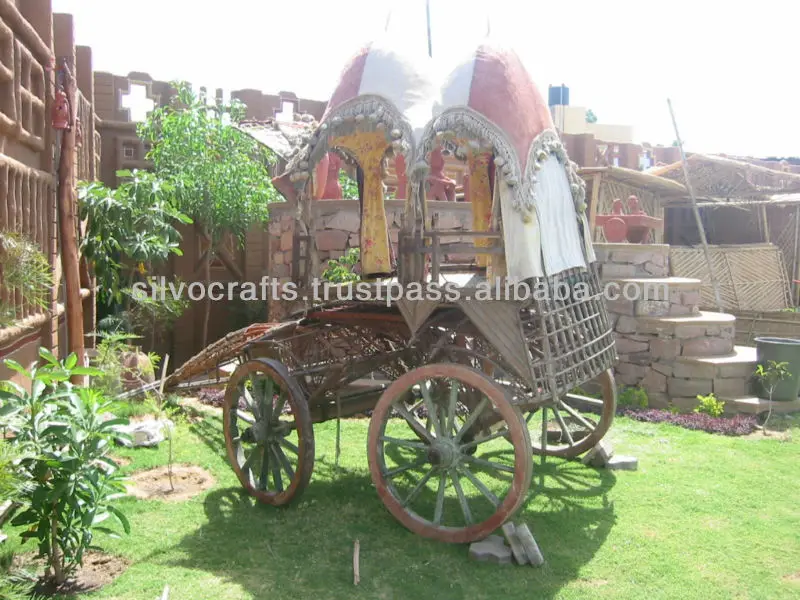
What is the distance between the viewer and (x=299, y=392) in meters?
4.64

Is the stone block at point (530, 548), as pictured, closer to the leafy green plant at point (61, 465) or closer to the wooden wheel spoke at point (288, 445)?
the wooden wheel spoke at point (288, 445)

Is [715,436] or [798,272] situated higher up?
[798,272]

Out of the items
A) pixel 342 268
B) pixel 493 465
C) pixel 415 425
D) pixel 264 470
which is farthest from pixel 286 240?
pixel 493 465

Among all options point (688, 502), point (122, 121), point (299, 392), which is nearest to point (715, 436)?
point (688, 502)

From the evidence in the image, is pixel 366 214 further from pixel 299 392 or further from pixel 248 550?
pixel 248 550

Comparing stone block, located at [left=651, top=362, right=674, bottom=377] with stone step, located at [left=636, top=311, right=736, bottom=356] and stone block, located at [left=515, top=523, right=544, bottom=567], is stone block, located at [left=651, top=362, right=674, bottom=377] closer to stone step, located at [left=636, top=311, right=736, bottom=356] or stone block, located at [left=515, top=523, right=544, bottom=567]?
stone step, located at [left=636, top=311, right=736, bottom=356]

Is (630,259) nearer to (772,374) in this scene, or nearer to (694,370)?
(694,370)

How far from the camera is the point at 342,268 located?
8414 mm

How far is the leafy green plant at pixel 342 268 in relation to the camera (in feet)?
27.5

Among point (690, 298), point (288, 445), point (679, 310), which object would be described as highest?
point (690, 298)

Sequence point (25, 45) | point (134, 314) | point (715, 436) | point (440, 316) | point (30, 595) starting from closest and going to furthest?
point (30, 595)
point (440, 316)
point (25, 45)
point (715, 436)
point (134, 314)

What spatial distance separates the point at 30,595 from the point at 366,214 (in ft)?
11.9

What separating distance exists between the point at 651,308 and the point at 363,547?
5335 mm

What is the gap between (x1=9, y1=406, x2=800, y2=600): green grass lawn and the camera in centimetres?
369
